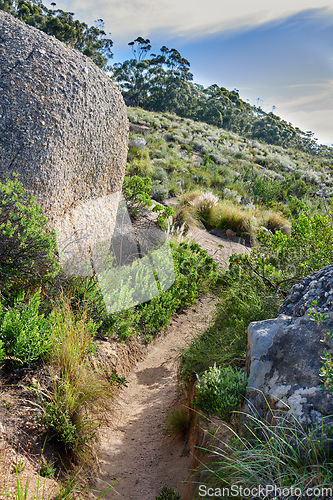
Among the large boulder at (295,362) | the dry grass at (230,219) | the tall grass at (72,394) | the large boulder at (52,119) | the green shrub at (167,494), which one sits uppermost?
the large boulder at (52,119)

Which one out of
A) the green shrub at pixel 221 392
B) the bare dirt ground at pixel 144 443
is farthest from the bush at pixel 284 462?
the bare dirt ground at pixel 144 443

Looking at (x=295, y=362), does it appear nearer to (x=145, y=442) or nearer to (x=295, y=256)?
(x=145, y=442)

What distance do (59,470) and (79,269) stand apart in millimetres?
2431

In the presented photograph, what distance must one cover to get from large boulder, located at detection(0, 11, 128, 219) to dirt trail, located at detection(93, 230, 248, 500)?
8.07 ft

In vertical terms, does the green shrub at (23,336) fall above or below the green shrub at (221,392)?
above

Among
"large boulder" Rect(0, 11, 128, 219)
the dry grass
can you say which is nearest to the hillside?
the dry grass

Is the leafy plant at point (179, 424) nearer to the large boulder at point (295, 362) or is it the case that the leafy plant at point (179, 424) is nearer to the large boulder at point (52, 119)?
the large boulder at point (295, 362)

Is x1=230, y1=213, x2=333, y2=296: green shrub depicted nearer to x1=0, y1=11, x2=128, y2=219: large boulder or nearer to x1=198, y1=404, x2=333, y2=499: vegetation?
x1=198, y1=404, x2=333, y2=499: vegetation

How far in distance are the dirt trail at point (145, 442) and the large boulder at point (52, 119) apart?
2.46 meters

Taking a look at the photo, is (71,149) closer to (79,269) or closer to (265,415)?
(79,269)

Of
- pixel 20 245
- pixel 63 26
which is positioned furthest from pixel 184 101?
pixel 20 245

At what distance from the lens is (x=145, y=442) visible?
382 centimetres

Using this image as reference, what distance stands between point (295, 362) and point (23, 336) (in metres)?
2.26

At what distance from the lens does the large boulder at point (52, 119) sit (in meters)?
4.17
